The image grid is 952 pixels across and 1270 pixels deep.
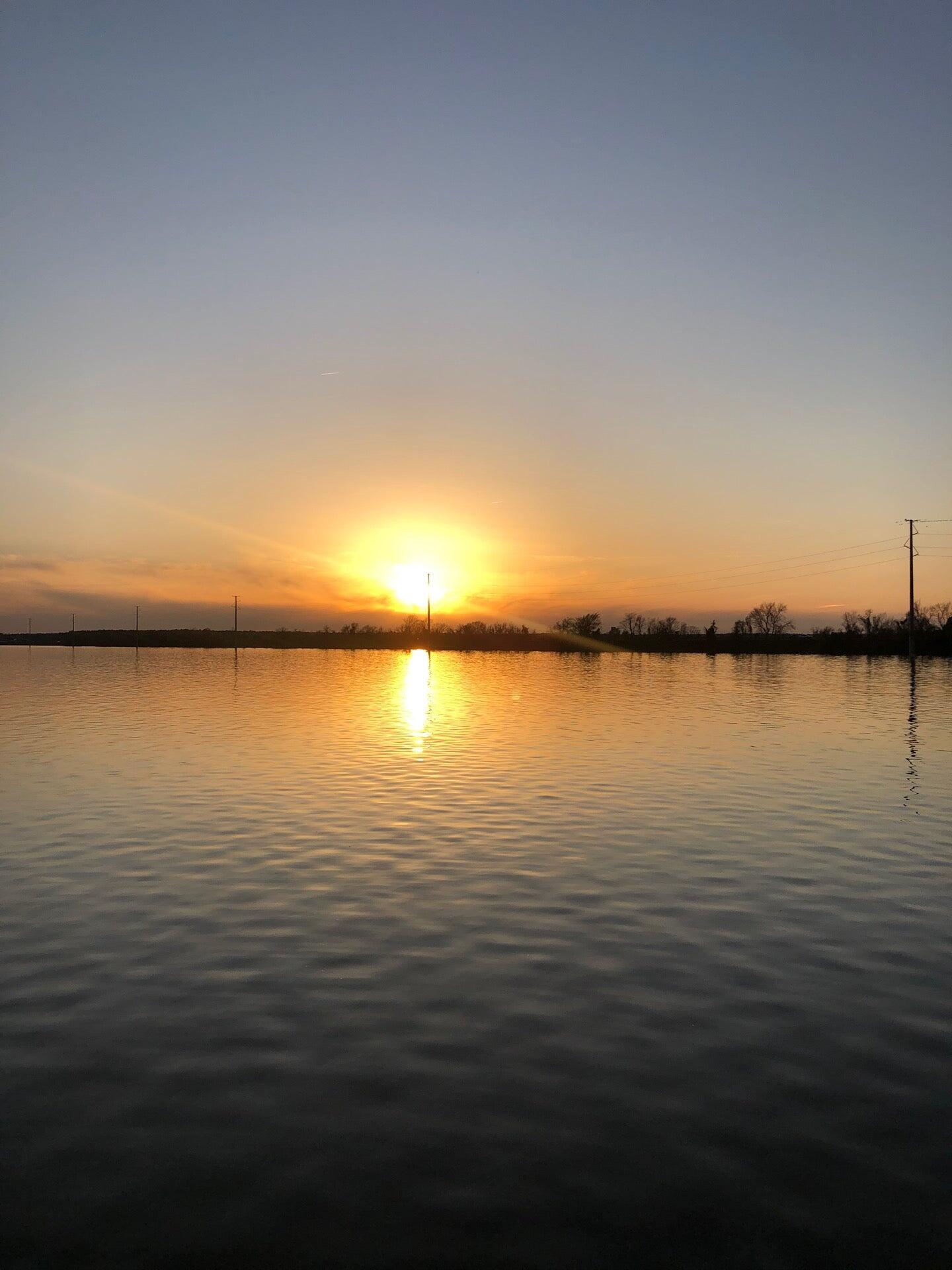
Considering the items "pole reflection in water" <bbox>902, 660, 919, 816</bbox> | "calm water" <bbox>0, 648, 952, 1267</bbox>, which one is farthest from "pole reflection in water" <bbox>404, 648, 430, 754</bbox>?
"pole reflection in water" <bbox>902, 660, 919, 816</bbox>

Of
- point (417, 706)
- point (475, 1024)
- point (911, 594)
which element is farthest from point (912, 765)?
point (911, 594)

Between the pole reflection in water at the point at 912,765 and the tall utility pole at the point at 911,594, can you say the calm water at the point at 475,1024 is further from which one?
the tall utility pole at the point at 911,594

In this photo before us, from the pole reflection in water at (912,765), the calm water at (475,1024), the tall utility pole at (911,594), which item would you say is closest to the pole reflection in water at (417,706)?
the calm water at (475,1024)

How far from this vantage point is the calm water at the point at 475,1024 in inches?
219

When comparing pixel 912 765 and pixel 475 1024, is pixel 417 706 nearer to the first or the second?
pixel 912 765

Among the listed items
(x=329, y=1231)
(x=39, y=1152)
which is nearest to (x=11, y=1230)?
(x=39, y=1152)

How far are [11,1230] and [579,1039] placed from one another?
14.8ft

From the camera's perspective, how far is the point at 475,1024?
842 cm

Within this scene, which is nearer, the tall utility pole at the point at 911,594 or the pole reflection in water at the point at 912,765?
the pole reflection in water at the point at 912,765

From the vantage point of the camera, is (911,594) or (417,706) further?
(911,594)

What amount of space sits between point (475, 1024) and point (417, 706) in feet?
130

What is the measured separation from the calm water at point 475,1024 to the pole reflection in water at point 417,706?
10950 millimetres

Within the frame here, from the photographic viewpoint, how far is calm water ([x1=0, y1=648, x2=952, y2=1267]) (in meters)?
5.57

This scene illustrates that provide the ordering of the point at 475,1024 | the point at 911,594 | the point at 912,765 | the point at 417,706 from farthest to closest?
1. the point at 911,594
2. the point at 417,706
3. the point at 912,765
4. the point at 475,1024
